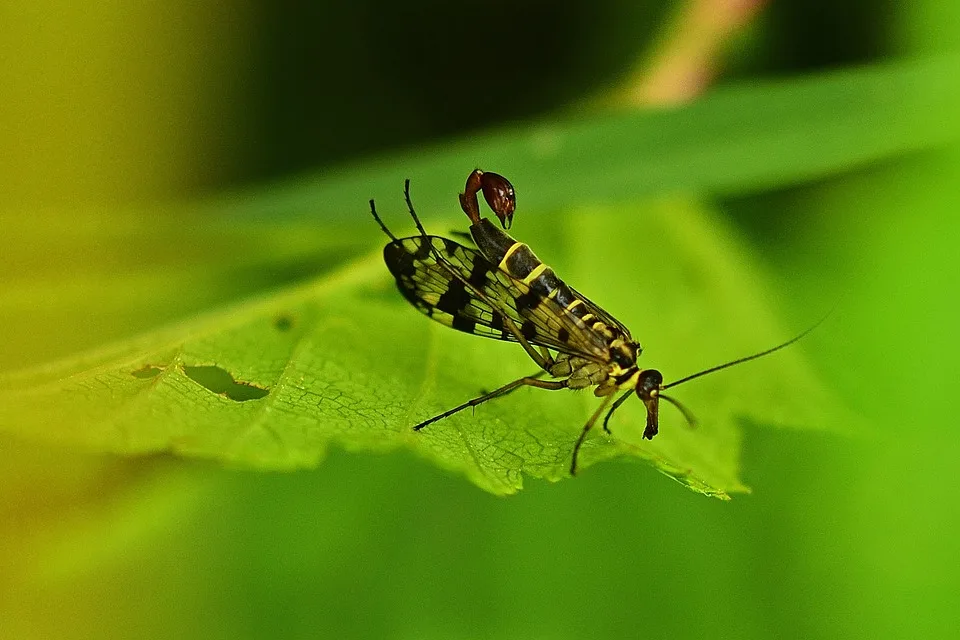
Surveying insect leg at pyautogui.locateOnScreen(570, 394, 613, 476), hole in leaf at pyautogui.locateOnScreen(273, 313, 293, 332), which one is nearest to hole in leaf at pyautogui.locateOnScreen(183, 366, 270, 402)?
hole in leaf at pyautogui.locateOnScreen(273, 313, 293, 332)

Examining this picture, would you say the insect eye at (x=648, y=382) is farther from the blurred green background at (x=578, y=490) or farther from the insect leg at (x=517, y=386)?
the blurred green background at (x=578, y=490)

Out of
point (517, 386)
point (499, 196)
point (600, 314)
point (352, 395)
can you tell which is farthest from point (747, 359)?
point (352, 395)

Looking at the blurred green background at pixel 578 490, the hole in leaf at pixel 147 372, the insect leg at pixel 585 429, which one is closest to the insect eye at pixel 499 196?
the insect leg at pixel 585 429

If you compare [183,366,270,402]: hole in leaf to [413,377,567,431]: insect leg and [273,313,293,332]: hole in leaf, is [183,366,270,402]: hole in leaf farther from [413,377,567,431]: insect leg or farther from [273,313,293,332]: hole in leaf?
[413,377,567,431]: insect leg

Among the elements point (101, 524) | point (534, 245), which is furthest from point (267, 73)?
point (101, 524)

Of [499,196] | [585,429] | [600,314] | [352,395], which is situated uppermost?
[499,196]

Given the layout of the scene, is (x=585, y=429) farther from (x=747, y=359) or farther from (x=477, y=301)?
(x=747, y=359)
